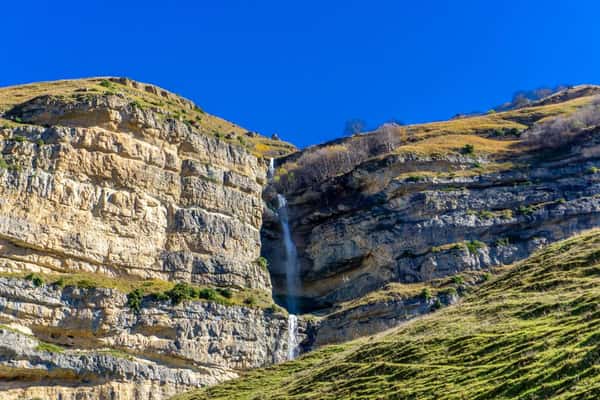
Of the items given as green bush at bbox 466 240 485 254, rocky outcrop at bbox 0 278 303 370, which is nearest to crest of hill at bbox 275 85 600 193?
green bush at bbox 466 240 485 254

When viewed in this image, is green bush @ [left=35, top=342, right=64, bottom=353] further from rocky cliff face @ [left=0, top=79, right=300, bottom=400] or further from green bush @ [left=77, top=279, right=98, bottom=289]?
green bush @ [left=77, top=279, right=98, bottom=289]

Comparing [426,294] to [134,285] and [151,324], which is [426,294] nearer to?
[151,324]

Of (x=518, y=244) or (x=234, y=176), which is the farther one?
(x=234, y=176)

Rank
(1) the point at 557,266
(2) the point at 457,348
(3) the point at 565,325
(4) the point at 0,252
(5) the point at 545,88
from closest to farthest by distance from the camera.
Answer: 1. (3) the point at 565,325
2. (2) the point at 457,348
3. (1) the point at 557,266
4. (4) the point at 0,252
5. (5) the point at 545,88

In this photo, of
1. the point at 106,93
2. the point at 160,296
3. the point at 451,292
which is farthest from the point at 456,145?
the point at 160,296

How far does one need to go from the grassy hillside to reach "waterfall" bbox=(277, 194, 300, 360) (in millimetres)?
18861

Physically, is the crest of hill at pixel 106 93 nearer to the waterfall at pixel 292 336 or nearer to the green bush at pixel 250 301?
the green bush at pixel 250 301

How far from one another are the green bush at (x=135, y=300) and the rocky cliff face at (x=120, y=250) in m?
0.20

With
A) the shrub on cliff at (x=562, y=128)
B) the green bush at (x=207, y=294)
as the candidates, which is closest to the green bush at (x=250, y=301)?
the green bush at (x=207, y=294)

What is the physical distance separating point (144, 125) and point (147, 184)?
17.3 feet

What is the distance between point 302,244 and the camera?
2699 inches

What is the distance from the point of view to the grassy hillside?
19078 millimetres

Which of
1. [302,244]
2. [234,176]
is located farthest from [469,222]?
[234,176]

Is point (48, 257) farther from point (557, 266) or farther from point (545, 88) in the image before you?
point (545, 88)
